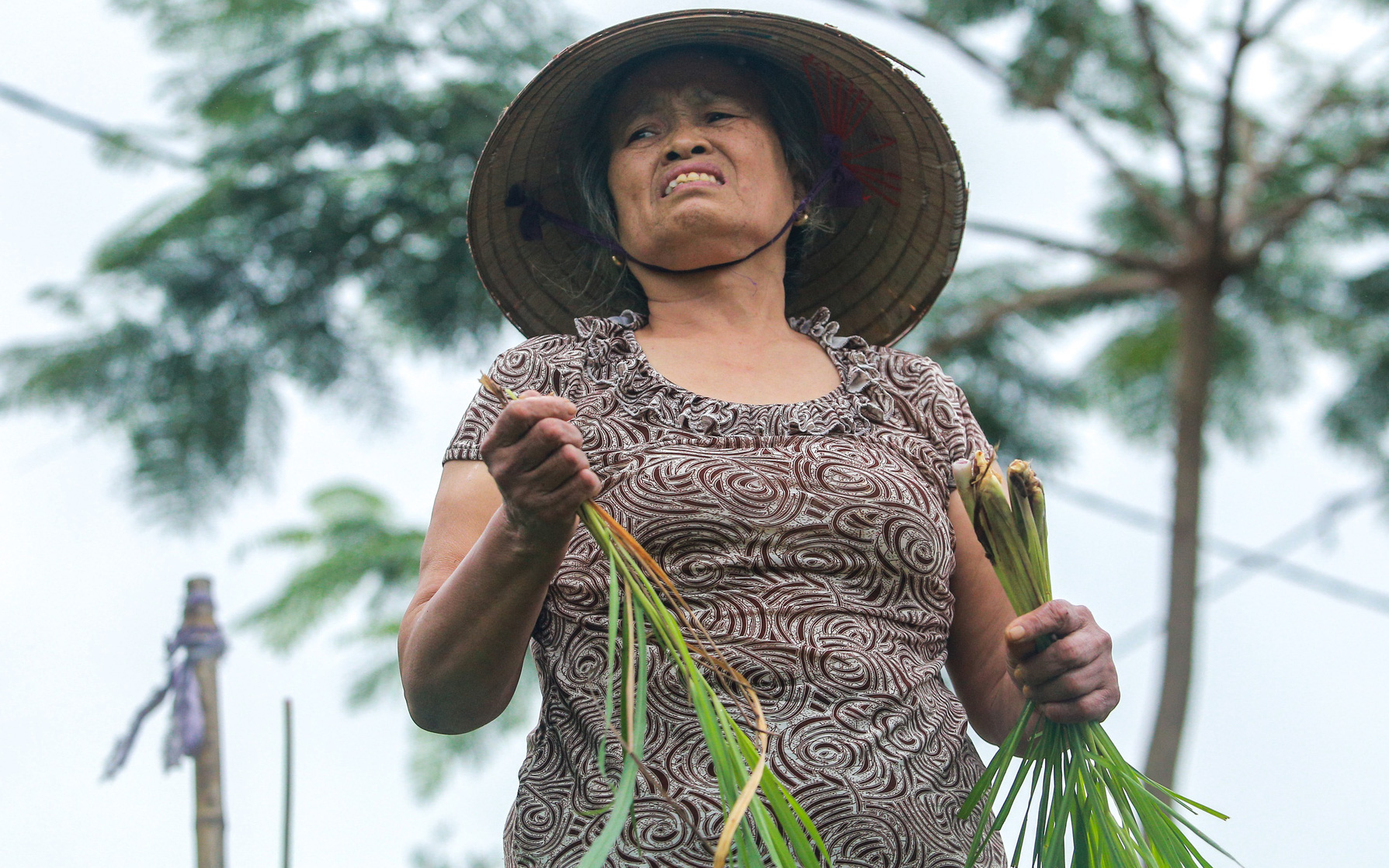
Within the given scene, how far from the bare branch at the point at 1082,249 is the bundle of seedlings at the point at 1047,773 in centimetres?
328

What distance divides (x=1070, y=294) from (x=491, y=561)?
3920mm

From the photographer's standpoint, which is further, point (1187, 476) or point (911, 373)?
point (1187, 476)

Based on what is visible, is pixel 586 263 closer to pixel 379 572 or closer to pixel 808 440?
pixel 808 440

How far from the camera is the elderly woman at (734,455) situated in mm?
1266

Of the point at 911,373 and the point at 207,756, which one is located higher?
the point at 911,373

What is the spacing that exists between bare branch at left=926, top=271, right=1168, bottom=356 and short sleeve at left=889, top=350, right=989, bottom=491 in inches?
119

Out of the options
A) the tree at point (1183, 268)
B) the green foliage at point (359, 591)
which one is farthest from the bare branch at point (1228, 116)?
the green foliage at point (359, 591)

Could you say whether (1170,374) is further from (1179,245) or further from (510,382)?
(510,382)

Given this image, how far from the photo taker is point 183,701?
1.89 meters

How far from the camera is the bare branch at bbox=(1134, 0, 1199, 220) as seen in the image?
4.59m

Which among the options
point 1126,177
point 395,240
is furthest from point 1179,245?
point 395,240

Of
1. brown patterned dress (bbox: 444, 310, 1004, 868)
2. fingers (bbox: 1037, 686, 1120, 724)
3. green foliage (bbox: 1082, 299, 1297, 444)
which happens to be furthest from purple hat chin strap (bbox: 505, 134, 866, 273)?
green foliage (bbox: 1082, 299, 1297, 444)

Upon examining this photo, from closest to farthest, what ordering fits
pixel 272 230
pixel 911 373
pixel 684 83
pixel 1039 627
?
pixel 1039 627 < pixel 911 373 < pixel 684 83 < pixel 272 230

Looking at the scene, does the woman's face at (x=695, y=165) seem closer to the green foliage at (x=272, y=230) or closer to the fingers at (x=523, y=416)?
the fingers at (x=523, y=416)
